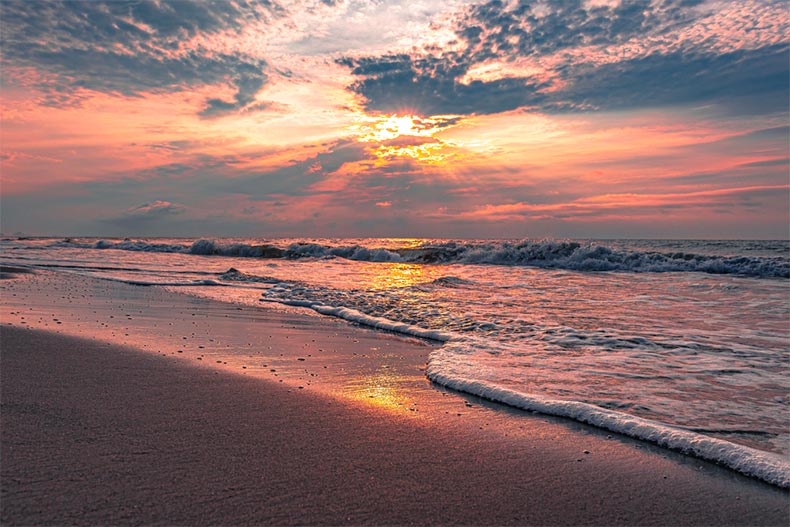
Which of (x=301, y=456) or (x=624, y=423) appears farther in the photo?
(x=624, y=423)

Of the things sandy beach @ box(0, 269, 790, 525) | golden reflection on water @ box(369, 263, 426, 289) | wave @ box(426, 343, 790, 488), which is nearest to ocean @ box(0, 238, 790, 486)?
wave @ box(426, 343, 790, 488)

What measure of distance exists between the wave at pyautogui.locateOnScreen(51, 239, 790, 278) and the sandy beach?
1981 cm

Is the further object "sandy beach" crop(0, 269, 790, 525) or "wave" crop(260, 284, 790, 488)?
"wave" crop(260, 284, 790, 488)

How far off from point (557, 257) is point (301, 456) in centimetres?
2418

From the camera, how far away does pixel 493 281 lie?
642 inches

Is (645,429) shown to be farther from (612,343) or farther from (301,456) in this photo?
(612,343)

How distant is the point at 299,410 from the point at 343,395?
1.93 ft

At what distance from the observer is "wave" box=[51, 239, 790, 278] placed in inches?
834

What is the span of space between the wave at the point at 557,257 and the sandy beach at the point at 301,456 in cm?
1981

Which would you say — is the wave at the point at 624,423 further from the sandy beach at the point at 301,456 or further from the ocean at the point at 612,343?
the sandy beach at the point at 301,456

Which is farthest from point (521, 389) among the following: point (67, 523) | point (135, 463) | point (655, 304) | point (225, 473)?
point (655, 304)

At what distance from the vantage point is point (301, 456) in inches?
125

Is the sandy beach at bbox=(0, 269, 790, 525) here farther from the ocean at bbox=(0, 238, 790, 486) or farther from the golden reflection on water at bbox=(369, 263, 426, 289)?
the golden reflection on water at bbox=(369, 263, 426, 289)

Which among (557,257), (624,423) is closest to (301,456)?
(624,423)
